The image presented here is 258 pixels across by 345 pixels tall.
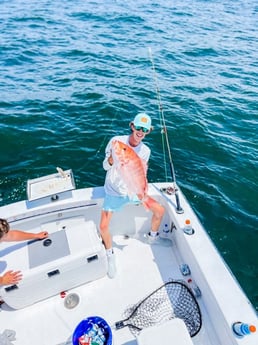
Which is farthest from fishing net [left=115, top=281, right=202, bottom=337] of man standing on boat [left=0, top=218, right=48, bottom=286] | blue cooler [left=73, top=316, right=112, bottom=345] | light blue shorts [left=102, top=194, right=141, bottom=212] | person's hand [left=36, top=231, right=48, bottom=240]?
person's hand [left=36, top=231, right=48, bottom=240]

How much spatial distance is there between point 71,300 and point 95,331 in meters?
0.85

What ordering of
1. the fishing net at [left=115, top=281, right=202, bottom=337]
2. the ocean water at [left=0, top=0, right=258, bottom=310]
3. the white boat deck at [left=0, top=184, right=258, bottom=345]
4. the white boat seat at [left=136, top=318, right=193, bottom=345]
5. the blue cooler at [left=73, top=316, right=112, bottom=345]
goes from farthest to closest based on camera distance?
the ocean water at [left=0, top=0, right=258, bottom=310] → the fishing net at [left=115, top=281, right=202, bottom=337] → the white boat deck at [left=0, top=184, right=258, bottom=345] → the blue cooler at [left=73, top=316, right=112, bottom=345] → the white boat seat at [left=136, top=318, right=193, bottom=345]

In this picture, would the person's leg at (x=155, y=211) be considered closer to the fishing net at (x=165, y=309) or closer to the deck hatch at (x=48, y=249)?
the fishing net at (x=165, y=309)

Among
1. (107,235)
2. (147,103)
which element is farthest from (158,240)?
(147,103)

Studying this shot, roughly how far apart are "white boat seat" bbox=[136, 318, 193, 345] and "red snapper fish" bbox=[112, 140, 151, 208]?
5.59 ft

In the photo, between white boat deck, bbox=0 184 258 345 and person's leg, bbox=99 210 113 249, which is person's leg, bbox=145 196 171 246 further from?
person's leg, bbox=99 210 113 249

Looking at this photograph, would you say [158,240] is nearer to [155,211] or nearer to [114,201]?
[155,211]

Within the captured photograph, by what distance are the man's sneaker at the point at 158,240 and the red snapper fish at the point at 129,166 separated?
A: 1080mm

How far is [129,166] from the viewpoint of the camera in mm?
3664

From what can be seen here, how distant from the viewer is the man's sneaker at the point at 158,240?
14.8ft

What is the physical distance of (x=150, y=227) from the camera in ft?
15.6

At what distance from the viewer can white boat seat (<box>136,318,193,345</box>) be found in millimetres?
2570

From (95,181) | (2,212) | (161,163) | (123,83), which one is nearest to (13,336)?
(2,212)

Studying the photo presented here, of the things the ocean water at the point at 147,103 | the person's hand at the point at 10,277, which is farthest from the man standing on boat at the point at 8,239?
the ocean water at the point at 147,103
